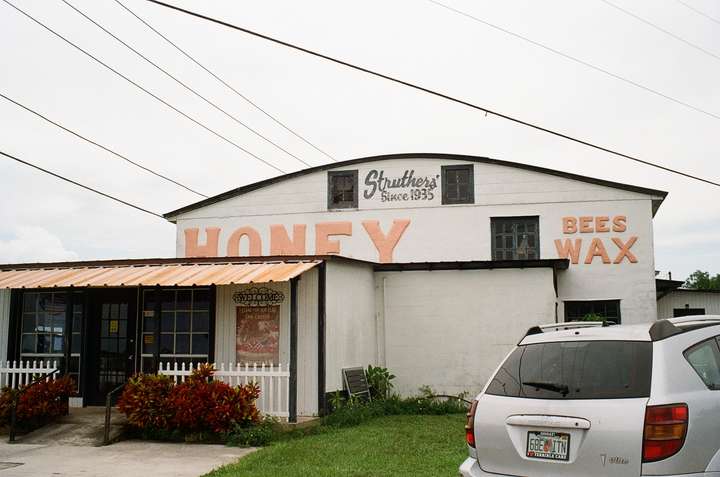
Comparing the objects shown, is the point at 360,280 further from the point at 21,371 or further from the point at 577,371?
the point at 577,371

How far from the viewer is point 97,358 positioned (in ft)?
47.4

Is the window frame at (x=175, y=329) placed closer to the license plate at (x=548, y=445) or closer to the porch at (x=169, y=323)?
the porch at (x=169, y=323)

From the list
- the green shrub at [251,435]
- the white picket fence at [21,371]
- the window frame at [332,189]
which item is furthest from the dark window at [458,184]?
the white picket fence at [21,371]

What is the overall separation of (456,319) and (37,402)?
8.42 meters

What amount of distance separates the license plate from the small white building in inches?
286

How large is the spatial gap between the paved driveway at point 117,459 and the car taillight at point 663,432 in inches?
237

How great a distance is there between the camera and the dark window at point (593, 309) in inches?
728

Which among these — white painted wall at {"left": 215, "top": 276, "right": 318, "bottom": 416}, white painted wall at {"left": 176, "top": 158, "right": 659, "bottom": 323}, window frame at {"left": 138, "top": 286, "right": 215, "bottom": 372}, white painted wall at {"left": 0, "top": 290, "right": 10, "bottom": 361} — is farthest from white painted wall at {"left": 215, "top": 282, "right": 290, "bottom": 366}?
white painted wall at {"left": 176, "top": 158, "right": 659, "bottom": 323}

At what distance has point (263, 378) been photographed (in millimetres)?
12734

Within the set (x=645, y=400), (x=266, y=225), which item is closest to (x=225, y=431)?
(x=645, y=400)

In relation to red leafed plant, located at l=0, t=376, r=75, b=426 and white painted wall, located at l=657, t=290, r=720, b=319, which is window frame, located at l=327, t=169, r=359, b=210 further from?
red leafed plant, located at l=0, t=376, r=75, b=426

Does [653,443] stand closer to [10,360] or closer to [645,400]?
[645,400]

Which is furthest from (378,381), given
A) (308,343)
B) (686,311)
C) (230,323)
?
(686,311)

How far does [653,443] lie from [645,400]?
270 mm
